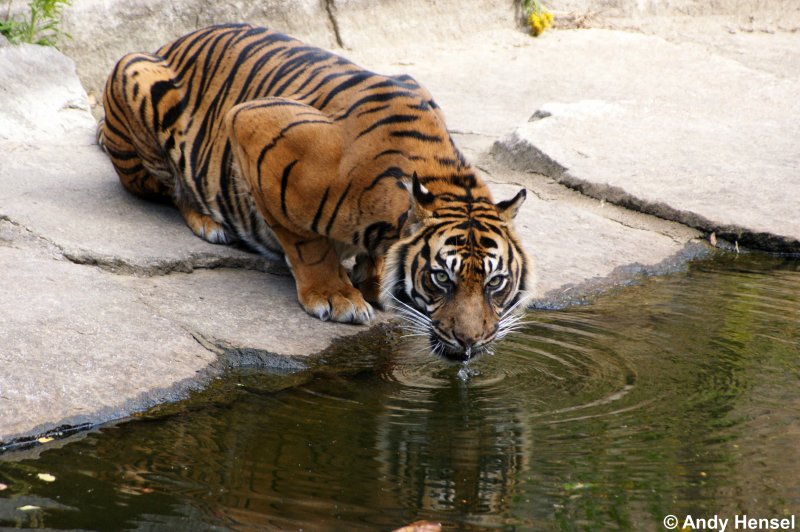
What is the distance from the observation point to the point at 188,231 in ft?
17.0

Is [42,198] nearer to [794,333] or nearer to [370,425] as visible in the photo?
[370,425]

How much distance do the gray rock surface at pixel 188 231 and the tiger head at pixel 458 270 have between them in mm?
489

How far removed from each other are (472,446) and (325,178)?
54.0 inches

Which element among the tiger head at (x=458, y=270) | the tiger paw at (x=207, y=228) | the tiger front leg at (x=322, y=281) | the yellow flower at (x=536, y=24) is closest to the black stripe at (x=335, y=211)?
the tiger front leg at (x=322, y=281)

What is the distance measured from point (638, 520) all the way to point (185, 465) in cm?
127

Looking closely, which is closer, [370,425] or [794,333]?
[370,425]

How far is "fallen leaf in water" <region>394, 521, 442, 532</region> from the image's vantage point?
2.70 metres

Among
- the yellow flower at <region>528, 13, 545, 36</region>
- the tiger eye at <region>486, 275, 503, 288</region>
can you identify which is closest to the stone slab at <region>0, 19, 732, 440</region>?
the tiger eye at <region>486, 275, 503, 288</region>

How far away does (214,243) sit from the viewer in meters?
5.02

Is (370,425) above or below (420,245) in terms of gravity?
below

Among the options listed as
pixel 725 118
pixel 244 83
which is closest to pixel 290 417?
pixel 244 83

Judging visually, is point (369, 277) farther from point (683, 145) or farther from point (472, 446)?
point (683, 145)

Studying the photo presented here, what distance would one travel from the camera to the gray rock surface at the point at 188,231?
12.0 ft

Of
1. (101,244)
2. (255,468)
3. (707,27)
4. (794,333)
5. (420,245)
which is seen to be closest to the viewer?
(255,468)
